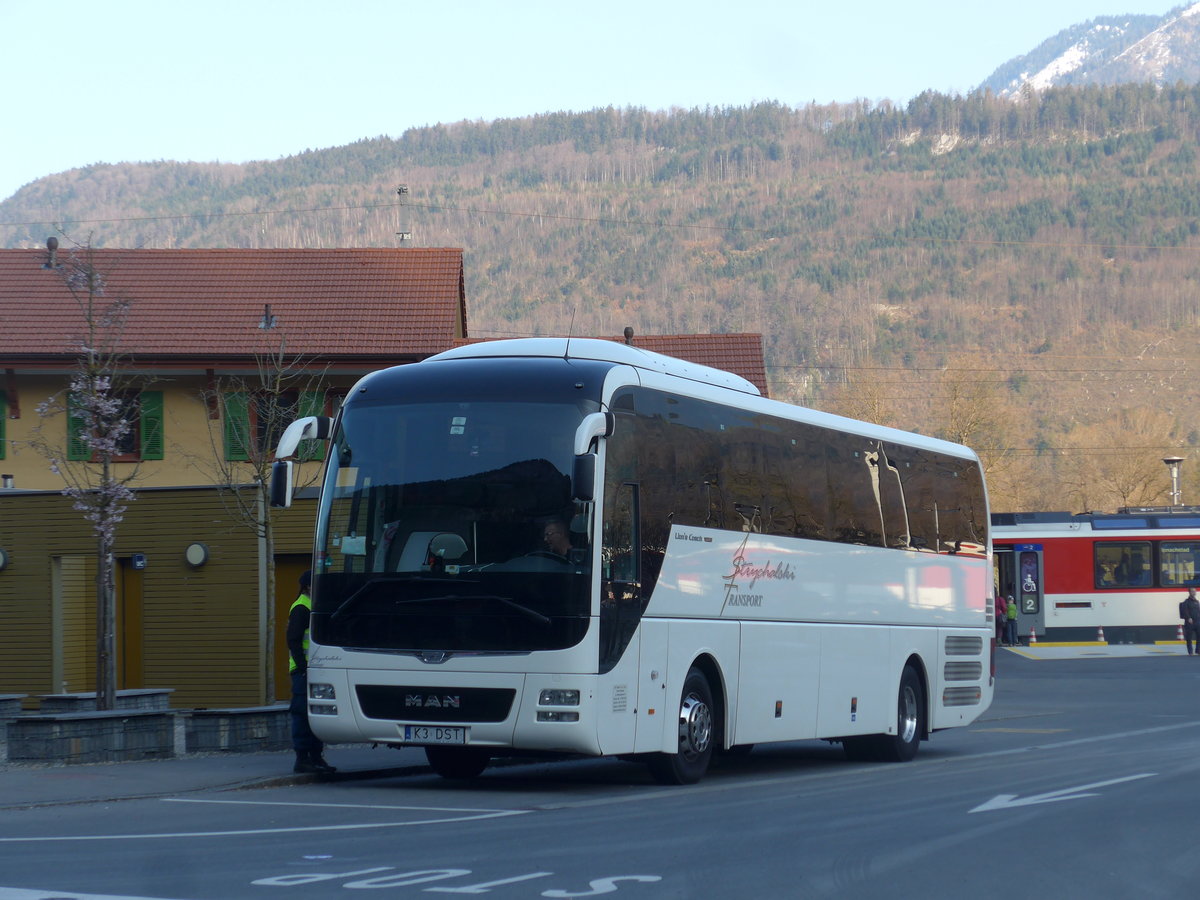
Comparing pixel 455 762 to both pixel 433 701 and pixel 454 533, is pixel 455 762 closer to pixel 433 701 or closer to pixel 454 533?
pixel 433 701

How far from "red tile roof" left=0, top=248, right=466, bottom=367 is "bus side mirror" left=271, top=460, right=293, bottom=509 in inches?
573

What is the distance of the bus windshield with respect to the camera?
1245cm

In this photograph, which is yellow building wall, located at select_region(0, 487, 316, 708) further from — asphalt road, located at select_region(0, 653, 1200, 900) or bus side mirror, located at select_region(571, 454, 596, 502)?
bus side mirror, located at select_region(571, 454, 596, 502)

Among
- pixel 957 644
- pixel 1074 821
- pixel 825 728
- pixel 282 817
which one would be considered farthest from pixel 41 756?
pixel 957 644

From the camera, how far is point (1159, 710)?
25.8 metres

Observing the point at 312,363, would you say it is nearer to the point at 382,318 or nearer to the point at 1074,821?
the point at 382,318

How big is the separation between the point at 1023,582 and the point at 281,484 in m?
38.2

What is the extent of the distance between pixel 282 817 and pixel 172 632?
14.1m

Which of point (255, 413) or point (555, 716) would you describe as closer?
point (555, 716)

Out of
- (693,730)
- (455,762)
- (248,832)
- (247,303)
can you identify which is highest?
(247,303)

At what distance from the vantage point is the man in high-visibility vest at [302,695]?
14.1 m

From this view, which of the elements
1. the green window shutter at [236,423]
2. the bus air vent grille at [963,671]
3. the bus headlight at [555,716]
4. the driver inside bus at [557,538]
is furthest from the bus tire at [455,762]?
the green window shutter at [236,423]

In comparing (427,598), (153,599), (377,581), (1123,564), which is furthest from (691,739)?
(1123,564)

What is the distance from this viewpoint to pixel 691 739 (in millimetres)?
13688
